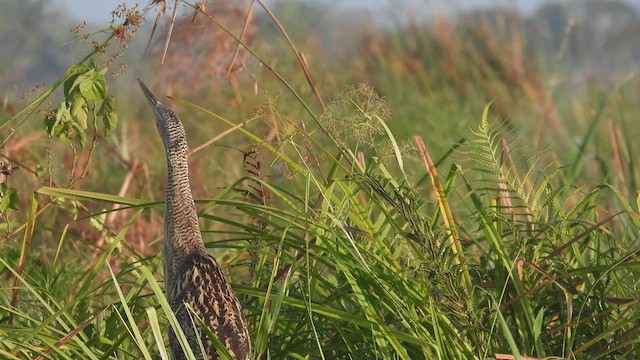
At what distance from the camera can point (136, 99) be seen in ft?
38.3

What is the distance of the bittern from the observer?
298 centimetres

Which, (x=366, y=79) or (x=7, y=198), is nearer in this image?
(x=7, y=198)

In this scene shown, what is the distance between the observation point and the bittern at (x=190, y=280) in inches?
117

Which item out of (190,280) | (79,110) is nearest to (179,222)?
(190,280)

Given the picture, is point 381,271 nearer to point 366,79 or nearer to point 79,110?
point 79,110

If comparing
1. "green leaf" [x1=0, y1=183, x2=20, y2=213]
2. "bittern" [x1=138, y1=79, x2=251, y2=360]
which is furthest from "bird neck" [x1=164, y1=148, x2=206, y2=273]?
"green leaf" [x1=0, y1=183, x2=20, y2=213]

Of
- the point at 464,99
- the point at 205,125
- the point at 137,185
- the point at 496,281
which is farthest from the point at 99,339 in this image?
the point at 464,99

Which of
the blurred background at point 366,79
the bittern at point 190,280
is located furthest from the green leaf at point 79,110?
the blurred background at point 366,79

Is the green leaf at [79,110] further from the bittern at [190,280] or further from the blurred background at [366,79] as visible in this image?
the blurred background at [366,79]

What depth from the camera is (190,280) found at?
3.05 meters

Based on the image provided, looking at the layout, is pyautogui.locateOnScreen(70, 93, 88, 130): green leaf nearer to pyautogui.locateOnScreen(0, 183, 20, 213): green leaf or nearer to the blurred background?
pyautogui.locateOnScreen(0, 183, 20, 213): green leaf

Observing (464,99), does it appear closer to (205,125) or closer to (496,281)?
(205,125)

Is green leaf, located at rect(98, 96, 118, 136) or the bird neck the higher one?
green leaf, located at rect(98, 96, 118, 136)

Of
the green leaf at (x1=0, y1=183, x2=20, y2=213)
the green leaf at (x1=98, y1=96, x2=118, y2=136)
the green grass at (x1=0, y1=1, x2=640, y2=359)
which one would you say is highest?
the green leaf at (x1=98, y1=96, x2=118, y2=136)
